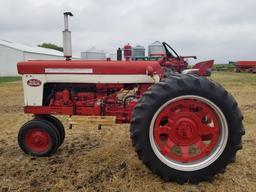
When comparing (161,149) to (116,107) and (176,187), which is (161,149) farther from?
(116,107)

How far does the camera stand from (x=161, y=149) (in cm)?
314

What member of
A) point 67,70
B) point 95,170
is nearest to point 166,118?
point 95,170

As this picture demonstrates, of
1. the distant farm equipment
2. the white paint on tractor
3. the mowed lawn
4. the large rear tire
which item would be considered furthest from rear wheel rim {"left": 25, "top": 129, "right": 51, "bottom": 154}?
the distant farm equipment

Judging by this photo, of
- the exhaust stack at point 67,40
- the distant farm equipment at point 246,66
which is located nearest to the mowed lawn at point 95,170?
the exhaust stack at point 67,40

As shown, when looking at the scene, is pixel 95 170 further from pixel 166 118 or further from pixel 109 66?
pixel 109 66

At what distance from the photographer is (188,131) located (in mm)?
3164

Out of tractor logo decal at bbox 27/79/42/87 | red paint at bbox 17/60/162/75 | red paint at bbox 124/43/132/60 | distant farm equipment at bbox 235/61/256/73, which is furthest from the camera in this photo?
distant farm equipment at bbox 235/61/256/73

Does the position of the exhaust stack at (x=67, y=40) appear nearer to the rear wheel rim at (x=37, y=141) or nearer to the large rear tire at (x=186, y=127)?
the rear wheel rim at (x=37, y=141)

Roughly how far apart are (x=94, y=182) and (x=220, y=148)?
146 cm

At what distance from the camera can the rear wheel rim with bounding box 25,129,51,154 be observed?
12.8 ft

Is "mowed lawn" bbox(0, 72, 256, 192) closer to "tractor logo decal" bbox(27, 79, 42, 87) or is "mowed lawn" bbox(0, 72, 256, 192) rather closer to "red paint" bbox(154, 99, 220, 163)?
"red paint" bbox(154, 99, 220, 163)

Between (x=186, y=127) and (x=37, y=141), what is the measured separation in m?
2.13

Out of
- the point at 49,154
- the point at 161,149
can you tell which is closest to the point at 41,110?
the point at 49,154

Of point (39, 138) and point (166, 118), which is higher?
point (166, 118)
